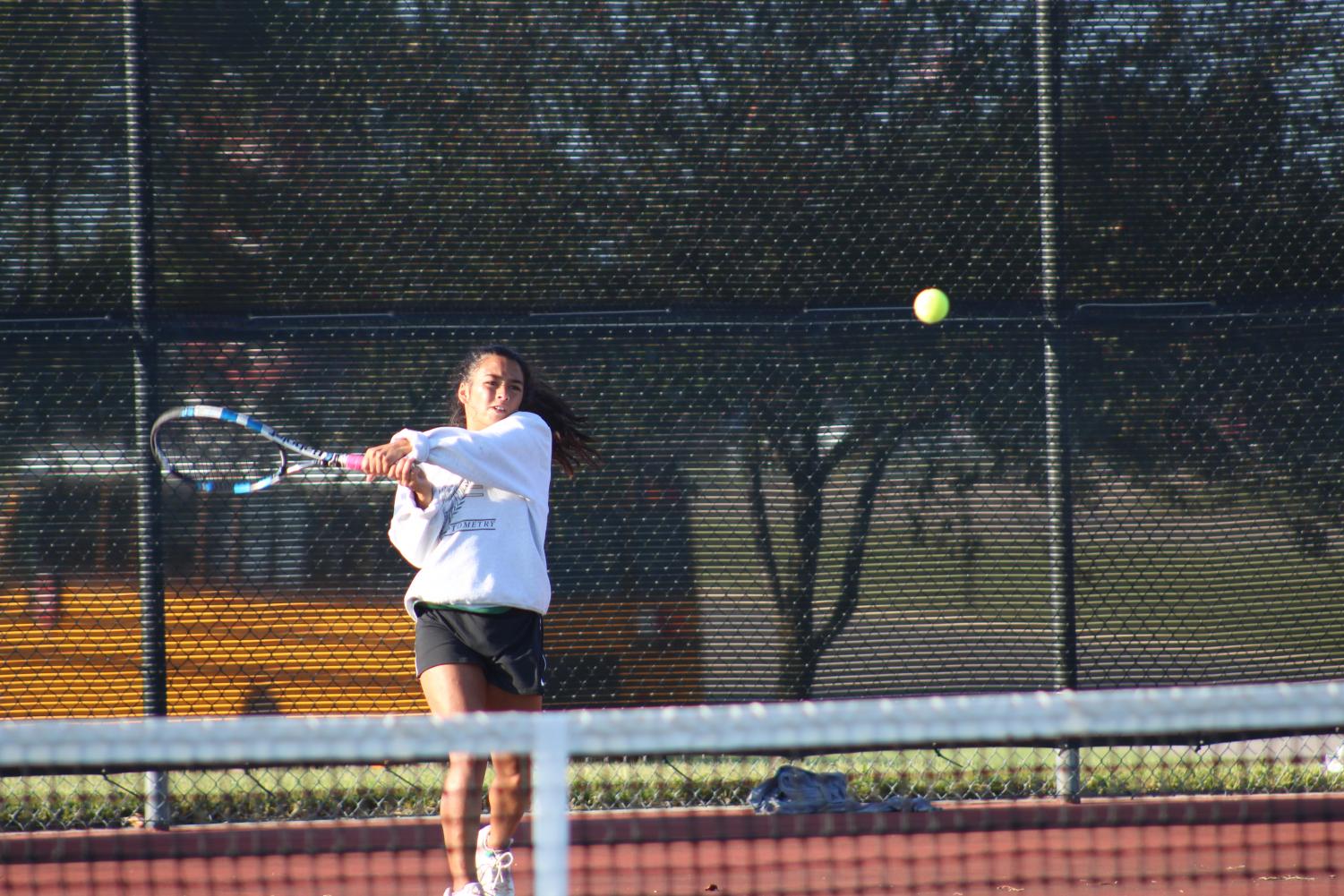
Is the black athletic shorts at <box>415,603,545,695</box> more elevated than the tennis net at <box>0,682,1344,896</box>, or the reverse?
the black athletic shorts at <box>415,603,545,695</box>

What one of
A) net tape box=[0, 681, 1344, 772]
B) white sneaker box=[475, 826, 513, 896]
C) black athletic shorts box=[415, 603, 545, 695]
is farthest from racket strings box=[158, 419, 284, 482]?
net tape box=[0, 681, 1344, 772]

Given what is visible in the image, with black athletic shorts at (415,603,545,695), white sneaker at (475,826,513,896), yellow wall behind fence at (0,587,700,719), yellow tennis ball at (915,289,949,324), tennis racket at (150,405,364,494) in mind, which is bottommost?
white sneaker at (475,826,513,896)

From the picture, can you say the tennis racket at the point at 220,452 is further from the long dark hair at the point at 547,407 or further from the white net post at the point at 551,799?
the white net post at the point at 551,799

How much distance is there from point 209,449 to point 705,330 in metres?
1.61

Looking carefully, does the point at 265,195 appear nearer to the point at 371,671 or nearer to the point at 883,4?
the point at 371,671

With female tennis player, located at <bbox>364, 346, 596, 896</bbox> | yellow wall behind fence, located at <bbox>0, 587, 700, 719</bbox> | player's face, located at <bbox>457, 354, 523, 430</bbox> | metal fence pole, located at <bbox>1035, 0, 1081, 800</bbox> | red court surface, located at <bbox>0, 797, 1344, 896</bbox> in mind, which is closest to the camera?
female tennis player, located at <bbox>364, 346, 596, 896</bbox>

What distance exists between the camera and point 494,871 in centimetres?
318

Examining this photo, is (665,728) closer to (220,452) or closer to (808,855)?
(808,855)

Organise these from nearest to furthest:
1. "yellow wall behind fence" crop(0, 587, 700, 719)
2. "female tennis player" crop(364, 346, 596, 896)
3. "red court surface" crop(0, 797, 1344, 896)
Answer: "female tennis player" crop(364, 346, 596, 896) < "red court surface" crop(0, 797, 1344, 896) < "yellow wall behind fence" crop(0, 587, 700, 719)

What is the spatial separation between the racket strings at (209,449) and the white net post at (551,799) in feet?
8.69

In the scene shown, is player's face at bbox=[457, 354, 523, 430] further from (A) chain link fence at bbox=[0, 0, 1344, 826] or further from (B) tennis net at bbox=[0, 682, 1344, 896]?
(A) chain link fence at bbox=[0, 0, 1344, 826]

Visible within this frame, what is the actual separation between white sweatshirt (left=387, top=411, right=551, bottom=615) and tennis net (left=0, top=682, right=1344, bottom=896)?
0.39 metres

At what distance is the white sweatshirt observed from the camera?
3.09 m

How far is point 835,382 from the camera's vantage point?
14.4 ft
